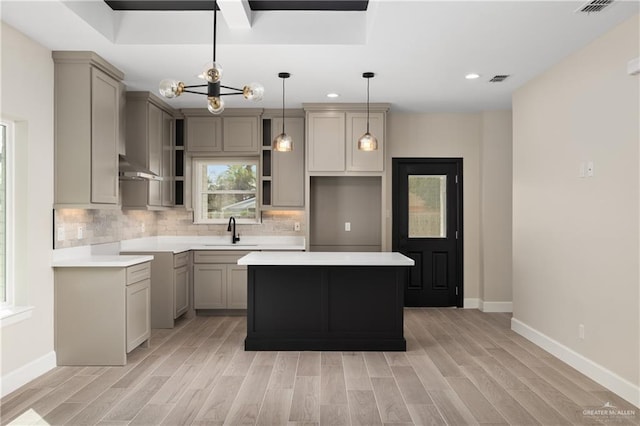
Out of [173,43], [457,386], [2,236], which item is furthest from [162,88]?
[457,386]

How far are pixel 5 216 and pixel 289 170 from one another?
10.8 ft

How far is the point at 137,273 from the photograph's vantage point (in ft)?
13.8

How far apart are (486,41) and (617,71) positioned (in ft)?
3.18

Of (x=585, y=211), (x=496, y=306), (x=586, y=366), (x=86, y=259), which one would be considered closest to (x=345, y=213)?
(x=496, y=306)

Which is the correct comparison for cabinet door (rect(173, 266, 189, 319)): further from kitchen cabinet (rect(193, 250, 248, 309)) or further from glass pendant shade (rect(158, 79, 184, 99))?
glass pendant shade (rect(158, 79, 184, 99))

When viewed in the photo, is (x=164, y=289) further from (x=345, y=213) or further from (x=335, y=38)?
(x=335, y=38)

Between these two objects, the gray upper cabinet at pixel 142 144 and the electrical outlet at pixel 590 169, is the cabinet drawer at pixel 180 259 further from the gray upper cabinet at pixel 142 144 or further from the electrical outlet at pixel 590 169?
the electrical outlet at pixel 590 169

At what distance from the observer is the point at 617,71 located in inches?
135

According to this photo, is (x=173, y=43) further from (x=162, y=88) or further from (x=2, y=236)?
(x=2, y=236)

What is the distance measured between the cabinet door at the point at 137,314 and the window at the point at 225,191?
7.10ft

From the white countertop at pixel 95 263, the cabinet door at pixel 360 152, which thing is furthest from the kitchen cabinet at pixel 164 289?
the cabinet door at pixel 360 152

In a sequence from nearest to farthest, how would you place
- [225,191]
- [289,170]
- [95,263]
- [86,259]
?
[95,263]
[86,259]
[289,170]
[225,191]

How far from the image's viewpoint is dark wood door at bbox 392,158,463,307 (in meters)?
6.39

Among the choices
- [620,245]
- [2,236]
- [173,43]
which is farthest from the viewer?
[173,43]
